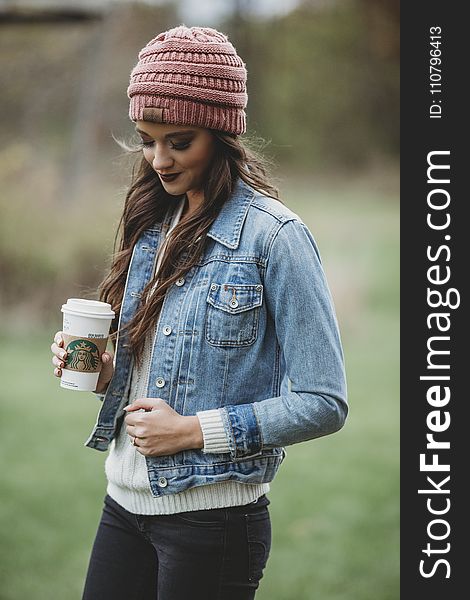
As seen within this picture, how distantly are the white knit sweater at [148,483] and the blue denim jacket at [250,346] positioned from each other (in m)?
0.03

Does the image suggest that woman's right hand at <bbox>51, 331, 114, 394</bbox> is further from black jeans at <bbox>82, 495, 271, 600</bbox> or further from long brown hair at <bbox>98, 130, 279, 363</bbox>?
black jeans at <bbox>82, 495, 271, 600</bbox>

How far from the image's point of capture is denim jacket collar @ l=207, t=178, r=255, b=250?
190cm

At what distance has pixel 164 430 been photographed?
6.14 feet

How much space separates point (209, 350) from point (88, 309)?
310mm

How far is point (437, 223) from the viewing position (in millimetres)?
3994

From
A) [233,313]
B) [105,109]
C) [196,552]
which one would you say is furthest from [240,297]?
[105,109]

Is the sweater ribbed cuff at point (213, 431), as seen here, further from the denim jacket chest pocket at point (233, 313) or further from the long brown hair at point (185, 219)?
the long brown hair at point (185, 219)

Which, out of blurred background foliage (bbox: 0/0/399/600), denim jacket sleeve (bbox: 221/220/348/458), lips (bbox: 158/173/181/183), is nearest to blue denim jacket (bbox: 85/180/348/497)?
denim jacket sleeve (bbox: 221/220/348/458)

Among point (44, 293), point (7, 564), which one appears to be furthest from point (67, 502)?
point (44, 293)

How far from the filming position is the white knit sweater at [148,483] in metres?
1.87

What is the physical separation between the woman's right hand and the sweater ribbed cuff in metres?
0.33

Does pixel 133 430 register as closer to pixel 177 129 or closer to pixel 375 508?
pixel 177 129

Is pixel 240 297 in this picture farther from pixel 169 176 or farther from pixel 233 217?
pixel 169 176

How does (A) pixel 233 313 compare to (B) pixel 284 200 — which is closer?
(A) pixel 233 313
